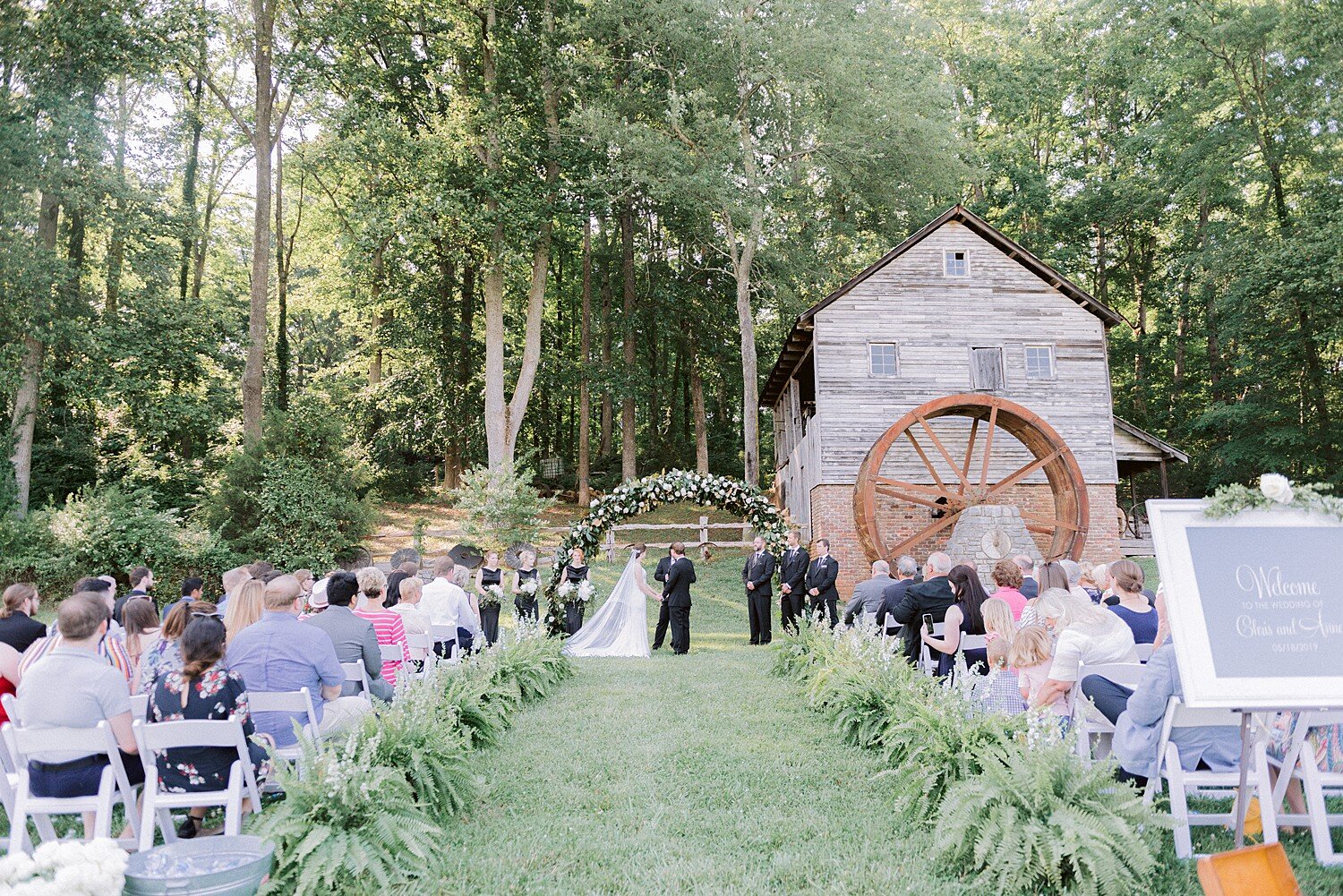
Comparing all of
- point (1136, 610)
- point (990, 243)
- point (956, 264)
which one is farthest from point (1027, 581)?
point (990, 243)

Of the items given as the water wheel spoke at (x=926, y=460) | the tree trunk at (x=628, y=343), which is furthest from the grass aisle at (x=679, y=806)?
the tree trunk at (x=628, y=343)

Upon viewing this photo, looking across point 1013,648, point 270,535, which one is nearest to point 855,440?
point 270,535

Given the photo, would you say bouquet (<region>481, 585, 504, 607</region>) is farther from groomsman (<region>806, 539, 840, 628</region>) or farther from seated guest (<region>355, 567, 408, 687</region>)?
seated guest (<region>355, 567, 408, 687</region>)

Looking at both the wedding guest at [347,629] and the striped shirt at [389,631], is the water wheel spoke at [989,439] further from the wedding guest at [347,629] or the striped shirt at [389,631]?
the wedding guest at [347,629]

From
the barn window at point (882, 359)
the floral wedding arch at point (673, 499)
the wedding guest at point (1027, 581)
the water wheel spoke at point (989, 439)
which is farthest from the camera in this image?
the barn window at point (882, 359)

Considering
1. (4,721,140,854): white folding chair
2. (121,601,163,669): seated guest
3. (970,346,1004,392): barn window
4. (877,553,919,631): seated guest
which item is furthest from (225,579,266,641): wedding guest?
(970,346,1004,392): barn window

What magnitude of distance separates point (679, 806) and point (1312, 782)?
10.1 feet

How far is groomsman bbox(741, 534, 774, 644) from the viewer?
1304 centimetres

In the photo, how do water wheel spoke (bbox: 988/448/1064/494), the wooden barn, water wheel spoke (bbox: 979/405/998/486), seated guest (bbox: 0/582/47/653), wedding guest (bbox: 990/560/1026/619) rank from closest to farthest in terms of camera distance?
seated guest (bbox: 0/582/47/653), wedding guest (bbox: 990/560/1026/619), water wheel spoke (bbox: 979/405/998/486), water wheel spoke (bbox: 988/448/1064/494), the wooden barn

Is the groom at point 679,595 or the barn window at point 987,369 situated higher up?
the barn window at point 987,369

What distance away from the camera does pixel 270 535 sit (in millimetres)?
20031

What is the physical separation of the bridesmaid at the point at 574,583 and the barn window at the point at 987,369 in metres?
11.5

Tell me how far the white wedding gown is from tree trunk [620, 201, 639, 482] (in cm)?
1522

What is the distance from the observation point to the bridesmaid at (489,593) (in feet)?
40.4
